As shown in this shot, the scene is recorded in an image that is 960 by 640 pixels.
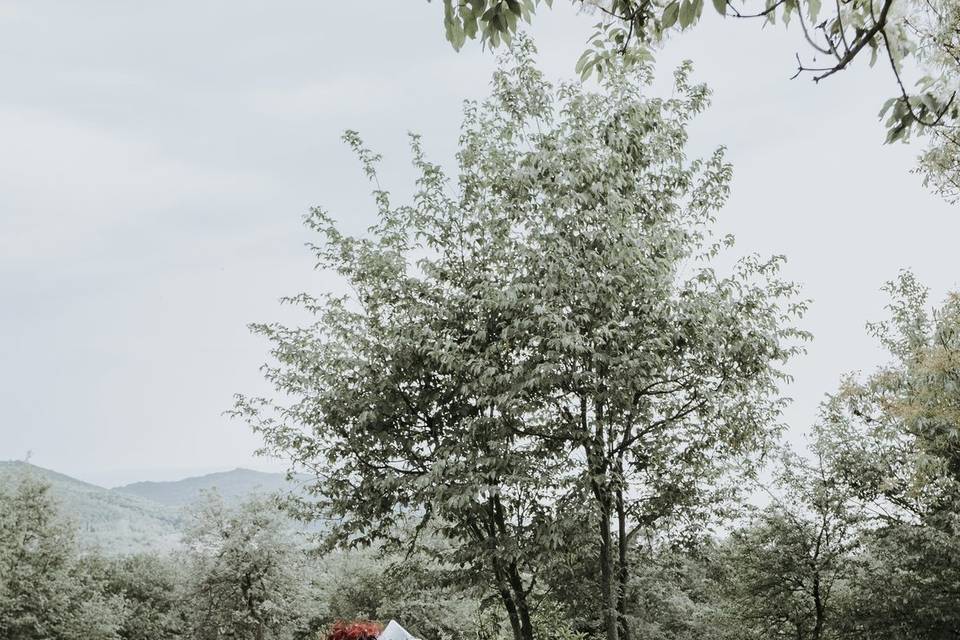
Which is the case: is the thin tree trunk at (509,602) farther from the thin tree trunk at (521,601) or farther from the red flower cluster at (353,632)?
the red flower cluster at (353,632)

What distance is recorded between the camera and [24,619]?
31.9m

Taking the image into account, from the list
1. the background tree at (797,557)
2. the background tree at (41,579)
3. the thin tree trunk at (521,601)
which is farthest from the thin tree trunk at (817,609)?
the background tree at (41,579)

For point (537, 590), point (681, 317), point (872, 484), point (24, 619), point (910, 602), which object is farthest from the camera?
point (24, 619)

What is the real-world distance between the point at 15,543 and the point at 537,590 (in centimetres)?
3354

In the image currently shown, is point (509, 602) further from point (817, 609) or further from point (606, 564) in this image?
point (817, 609)

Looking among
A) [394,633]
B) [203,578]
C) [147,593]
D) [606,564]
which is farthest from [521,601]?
[147,593]

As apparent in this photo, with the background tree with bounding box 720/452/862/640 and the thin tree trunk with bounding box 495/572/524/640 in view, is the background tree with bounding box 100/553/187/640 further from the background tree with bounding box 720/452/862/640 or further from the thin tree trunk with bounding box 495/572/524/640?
the thin tree trunk with bounding box 495/572/524/640

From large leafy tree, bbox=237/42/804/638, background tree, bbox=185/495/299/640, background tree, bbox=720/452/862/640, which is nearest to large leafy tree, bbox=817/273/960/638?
background tree, bbox=720/452/862/640

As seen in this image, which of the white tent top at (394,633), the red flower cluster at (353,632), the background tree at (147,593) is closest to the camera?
Answer: the white tent top at (394,633)

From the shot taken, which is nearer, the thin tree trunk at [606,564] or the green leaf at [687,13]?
the green leaf at [687,13]

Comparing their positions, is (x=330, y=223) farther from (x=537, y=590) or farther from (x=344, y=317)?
(x=537, y=590)

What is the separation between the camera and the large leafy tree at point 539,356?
30.5ft

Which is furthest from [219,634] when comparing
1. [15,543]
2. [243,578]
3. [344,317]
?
[344,317]

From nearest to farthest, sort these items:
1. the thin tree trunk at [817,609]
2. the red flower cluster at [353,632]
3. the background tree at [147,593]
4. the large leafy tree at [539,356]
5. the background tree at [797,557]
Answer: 1. the large leafy tree at [539,356]
2. the red flower cluster at [353,632]
3. the thin tree trunk at [817,609]
4. the background tree at [797,557]
5. the background tree at [147,593]
